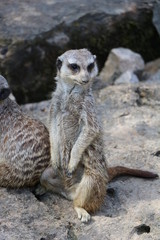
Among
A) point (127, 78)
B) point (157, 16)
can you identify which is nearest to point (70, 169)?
point (127, 78)

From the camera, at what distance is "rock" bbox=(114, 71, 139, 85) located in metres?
5.61

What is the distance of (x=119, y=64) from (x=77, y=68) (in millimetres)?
2470

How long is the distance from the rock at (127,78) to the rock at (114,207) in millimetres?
1013

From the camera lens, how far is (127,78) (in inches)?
222

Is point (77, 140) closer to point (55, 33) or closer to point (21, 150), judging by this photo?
point (21, 150)

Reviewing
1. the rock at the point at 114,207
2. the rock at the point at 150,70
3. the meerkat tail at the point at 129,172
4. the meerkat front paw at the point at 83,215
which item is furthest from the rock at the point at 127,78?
the meerkat front paw at the point at 83,215

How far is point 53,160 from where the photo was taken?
3.58 metres

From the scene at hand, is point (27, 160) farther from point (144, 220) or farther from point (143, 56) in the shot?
point (143, 56)

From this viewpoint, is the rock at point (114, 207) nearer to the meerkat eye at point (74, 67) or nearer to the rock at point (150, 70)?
the meerkat eye at point (74, 67)

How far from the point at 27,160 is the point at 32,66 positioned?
2.10m

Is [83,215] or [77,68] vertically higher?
[77,68]

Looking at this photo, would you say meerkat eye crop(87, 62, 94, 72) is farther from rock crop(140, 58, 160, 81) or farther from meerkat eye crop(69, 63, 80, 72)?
rock crop(140, 58, 160, 81)

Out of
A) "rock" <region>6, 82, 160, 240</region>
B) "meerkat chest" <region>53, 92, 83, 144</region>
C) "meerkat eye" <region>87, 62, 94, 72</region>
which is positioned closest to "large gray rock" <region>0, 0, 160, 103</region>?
"rock" <region>6, 82, 160, 240</region>

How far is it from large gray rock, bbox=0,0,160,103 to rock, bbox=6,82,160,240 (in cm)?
122
